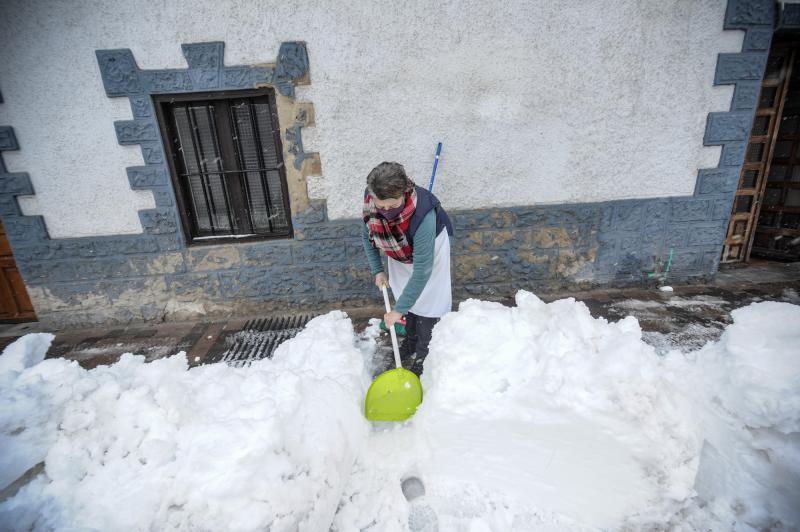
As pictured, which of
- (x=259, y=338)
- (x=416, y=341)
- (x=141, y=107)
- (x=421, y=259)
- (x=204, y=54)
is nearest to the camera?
(x=421, y=259)

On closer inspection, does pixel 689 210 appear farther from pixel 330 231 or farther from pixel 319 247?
pixel 319 247

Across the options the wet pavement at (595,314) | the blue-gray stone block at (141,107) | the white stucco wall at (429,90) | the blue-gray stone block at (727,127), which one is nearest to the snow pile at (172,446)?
the wet pavement at (595,314)

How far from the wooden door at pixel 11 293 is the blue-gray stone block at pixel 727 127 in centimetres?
777

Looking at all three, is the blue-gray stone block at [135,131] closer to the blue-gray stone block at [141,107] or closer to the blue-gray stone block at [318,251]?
the blue-gray stone block at [141,107]

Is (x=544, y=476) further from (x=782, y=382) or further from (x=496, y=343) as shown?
(x=782, y=382)

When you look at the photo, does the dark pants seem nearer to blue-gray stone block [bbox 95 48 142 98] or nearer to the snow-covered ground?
the snow-covered ground

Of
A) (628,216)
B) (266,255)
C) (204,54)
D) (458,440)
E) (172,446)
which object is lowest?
(458,440)

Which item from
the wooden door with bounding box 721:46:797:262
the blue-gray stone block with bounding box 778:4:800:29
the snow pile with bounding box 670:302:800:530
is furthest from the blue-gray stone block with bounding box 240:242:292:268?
the wooden door with bounding box 721:46:797:262

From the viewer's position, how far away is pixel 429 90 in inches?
132

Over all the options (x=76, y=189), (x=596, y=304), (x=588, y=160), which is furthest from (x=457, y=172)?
(x=76, y=189)

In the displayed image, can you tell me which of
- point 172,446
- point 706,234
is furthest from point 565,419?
point 706,234

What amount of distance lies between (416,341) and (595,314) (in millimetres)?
1997

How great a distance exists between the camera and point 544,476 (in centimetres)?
164

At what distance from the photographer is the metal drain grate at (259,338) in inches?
126
